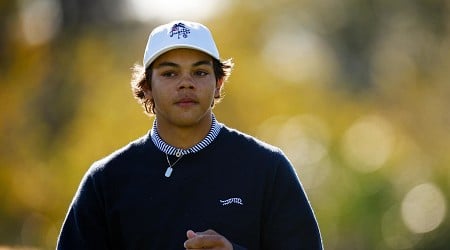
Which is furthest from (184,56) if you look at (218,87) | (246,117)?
(246,117)

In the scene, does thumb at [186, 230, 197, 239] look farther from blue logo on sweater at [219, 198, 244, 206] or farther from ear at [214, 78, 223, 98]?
ear at [214, 78, 223, 98]

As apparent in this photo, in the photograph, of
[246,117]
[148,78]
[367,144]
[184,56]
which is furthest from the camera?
[246,117]

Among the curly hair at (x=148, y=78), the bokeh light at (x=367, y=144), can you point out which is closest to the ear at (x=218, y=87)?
the curly hair at (x=148, y=78)

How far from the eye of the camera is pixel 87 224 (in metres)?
6.63

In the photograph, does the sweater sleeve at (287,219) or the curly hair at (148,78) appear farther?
the curly hair at (148,78)

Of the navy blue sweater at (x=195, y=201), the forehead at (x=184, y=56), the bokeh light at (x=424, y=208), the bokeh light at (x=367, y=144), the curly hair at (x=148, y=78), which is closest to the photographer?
the navy blue sweater at (x=195, y=201)

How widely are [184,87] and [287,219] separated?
0.76 m

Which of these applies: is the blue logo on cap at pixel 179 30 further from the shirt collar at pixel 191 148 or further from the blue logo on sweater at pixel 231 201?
the blue logo on sweater at pixel 231 201

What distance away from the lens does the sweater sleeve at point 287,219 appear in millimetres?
6500

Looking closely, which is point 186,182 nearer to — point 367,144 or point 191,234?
point 191,234

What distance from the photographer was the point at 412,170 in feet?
55.2

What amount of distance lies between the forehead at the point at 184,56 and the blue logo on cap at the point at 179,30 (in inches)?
2.8

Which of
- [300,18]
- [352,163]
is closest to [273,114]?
[352,163]

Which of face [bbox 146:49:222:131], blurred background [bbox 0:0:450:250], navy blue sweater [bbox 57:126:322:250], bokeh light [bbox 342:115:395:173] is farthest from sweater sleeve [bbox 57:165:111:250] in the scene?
bokeh light [bbox 342:115:395:173]
